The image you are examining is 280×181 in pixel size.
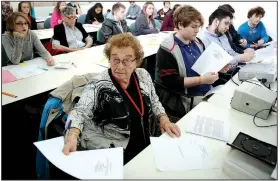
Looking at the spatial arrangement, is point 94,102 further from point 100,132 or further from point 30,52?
point 30,52

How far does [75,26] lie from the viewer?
324 cm

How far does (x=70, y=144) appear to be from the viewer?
1085mm

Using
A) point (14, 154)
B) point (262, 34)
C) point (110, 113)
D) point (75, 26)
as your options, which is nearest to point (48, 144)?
point (110, 113)

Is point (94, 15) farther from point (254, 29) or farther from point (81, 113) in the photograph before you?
point (81, 113)

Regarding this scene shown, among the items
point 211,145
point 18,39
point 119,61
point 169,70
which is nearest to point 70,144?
point 119,61

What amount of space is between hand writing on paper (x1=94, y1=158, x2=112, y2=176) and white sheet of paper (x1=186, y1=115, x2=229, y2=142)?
18.7 inches

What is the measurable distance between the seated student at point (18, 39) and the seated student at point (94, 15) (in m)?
2.80

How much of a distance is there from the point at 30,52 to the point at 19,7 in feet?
7.87

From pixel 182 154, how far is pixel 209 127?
292mm

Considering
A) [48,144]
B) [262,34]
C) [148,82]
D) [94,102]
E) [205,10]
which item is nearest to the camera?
[48,144]

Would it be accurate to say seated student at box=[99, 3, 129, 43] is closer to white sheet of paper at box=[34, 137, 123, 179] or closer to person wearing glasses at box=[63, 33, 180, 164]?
person wearing glasses at box=[63, 33, 180, 164]

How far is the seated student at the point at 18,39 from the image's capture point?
2.20 m

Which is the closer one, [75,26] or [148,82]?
[148,82]

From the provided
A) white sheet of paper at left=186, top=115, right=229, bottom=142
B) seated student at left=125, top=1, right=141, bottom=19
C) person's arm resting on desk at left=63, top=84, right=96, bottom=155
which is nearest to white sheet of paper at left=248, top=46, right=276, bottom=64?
white sheet of paper at left=186, top=115, right=229, bottom=142
